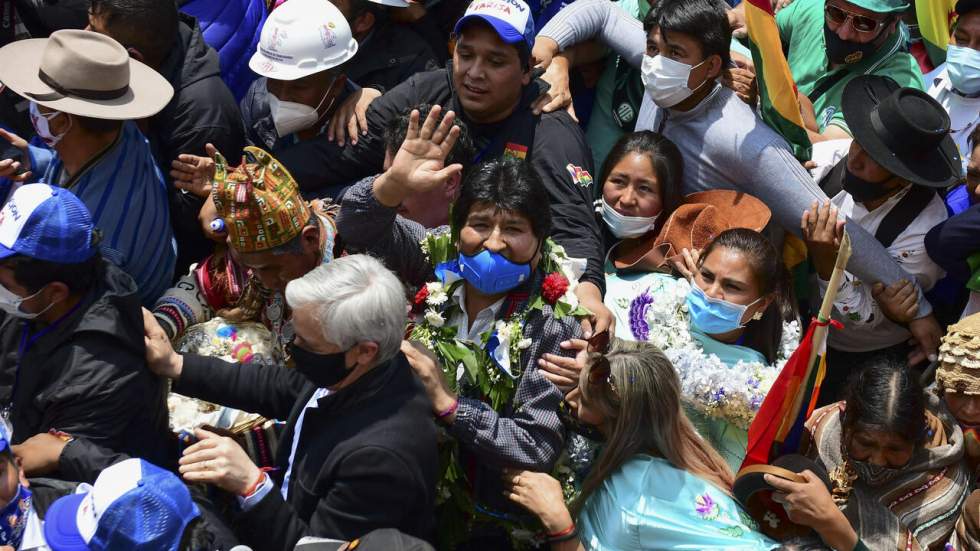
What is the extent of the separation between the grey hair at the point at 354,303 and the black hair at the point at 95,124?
152cm

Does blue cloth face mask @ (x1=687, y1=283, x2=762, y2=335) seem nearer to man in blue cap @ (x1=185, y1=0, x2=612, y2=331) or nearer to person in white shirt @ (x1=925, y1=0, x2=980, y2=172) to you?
man in blue cap @ (x1=185, y1=0, x2=612, y2=331)

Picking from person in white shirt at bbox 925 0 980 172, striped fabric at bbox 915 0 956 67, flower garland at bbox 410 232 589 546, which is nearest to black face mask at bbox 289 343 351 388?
flower garland at bbox 410 232 589 546

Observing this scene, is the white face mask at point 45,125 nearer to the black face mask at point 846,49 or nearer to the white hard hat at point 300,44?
the white hard hat at point 300,44

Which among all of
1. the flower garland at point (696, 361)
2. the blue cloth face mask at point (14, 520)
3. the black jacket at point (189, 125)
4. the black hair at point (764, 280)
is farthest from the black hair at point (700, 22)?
the blue cloth face mask at point (14, 520)

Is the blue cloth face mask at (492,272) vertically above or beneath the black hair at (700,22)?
beneath

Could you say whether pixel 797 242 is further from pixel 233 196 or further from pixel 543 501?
pixel 233 196

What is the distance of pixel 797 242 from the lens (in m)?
5.50

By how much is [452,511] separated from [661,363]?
3.53 feet

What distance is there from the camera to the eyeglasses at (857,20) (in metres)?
5.86

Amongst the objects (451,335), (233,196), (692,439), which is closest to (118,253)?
(233,196)

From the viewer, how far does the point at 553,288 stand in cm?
428

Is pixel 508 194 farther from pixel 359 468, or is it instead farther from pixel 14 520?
pixel 14 520

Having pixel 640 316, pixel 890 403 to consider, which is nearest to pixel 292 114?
pixel 640 316

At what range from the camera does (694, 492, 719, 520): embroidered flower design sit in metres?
3.95
